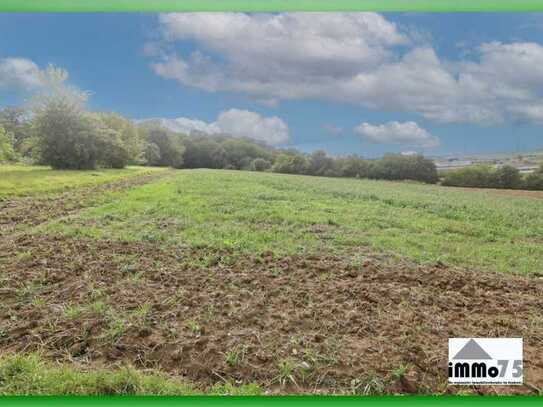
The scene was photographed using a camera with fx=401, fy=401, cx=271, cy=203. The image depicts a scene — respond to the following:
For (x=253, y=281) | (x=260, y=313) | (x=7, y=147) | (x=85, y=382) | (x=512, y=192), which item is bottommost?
(x=85, y=382)

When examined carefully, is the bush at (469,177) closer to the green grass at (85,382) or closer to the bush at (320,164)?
the bush at (320,164)

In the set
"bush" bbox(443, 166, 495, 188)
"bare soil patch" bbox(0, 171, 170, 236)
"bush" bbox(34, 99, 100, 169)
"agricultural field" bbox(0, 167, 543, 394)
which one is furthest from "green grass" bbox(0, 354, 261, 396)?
"bush" bbox(443, 166, 495, 188)

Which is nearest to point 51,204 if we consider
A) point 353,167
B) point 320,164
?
point 320,164

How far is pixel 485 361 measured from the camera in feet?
7.95

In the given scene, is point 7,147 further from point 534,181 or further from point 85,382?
point 534,181

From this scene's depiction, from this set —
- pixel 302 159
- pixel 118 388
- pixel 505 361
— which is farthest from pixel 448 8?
A: pixel 118 388

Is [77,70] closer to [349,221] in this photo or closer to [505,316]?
[349,221]

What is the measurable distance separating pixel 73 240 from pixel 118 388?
1.29 meters

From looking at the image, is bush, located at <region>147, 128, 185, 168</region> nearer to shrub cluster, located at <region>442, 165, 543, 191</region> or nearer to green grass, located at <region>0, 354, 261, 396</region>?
green grass, located at <region>0, 354, 261, 396</region>

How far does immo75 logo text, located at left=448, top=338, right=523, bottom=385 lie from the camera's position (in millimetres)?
2352

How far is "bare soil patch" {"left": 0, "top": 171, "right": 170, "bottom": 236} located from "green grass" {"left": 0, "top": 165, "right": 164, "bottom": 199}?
41 mm

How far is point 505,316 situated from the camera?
2.55 meters

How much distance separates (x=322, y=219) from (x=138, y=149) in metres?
1.48

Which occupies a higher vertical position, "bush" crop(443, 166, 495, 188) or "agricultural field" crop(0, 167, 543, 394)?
"bush" crop(443, 166, 495, 188)
